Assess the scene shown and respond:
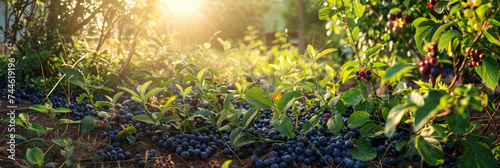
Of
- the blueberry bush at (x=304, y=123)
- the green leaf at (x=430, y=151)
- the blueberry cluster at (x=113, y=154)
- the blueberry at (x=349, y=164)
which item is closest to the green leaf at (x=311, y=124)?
the blueberry bush at (x=304, y=123)

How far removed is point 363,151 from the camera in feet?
5.26

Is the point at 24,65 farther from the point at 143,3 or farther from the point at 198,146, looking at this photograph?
the point at 198,146

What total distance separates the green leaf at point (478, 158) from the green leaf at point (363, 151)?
1.19ft

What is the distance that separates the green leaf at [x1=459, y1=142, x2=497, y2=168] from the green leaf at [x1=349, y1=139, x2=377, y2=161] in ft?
1.19

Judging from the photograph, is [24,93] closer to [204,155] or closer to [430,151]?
[204,155]

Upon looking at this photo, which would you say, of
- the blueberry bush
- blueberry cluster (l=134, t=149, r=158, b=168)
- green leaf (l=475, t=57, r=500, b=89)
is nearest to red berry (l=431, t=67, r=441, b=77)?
the blueberry bush

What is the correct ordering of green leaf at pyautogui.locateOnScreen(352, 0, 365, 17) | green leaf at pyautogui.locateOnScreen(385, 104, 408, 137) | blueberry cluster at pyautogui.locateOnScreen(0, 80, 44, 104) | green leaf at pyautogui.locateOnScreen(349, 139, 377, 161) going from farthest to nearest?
blueberry cluster at pyautogui.locateOnScreen(0, 80, 44, 104) < green leaf at pyautogui.locateOnScreen(352, 0, 365, 17) < green leaf at pyautogui.locateOnScreen(349, 139, 377, 161) < green leaf at pyautogui.locateOnScreen(385, 104, 408, 137)

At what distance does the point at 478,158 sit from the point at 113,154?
1592mm

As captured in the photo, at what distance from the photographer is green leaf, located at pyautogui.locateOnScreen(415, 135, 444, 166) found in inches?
49.5

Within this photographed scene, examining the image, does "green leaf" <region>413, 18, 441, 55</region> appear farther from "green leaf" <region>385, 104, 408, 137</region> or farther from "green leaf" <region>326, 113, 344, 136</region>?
"green leaf" <region>385, 104, 408, 137</region>

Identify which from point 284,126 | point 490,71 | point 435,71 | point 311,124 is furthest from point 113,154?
point 490,71

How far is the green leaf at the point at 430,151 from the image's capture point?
4.13 ft

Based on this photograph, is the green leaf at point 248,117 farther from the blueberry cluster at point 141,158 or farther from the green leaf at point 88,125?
the green leaf at point 88,125

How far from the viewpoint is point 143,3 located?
3.09 meters
